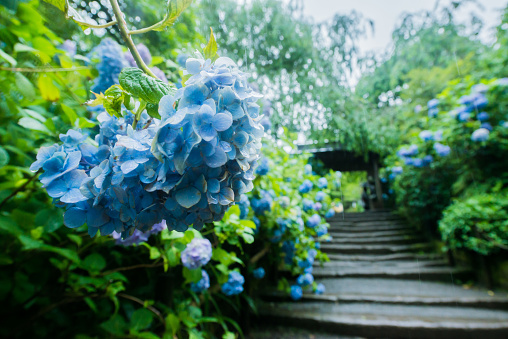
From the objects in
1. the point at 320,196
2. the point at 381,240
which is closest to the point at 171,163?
the point at 320,196

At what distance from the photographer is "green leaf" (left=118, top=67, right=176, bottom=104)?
26 centimetres

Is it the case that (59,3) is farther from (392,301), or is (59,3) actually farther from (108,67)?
(392,301)

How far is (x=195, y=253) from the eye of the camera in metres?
0.71

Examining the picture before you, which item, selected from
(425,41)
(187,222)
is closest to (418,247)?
(425,41)

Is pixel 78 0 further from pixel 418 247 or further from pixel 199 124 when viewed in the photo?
pixel 418 247

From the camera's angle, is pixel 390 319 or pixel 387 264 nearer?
pixel 390 319

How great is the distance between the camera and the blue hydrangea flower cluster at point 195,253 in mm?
715

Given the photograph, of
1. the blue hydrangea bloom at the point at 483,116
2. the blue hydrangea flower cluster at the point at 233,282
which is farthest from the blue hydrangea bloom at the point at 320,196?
the blue hydrangea bloom at the point at 483,116

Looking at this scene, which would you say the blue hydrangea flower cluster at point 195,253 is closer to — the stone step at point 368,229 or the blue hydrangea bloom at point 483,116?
the blue hydrangea bloom at point 483,116

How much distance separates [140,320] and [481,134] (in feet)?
11.3

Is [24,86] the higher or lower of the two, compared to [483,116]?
lower

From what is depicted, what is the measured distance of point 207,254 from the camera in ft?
2.38

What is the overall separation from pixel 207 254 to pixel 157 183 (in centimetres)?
53

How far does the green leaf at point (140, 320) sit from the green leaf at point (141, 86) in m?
0.73
